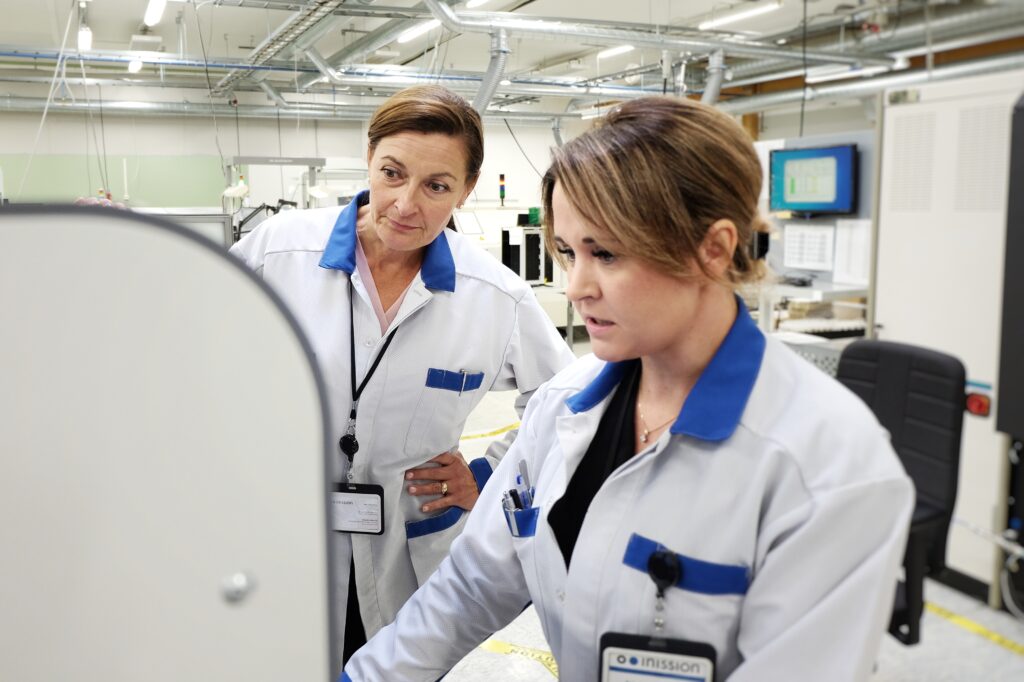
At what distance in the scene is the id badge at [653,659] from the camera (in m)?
0.75

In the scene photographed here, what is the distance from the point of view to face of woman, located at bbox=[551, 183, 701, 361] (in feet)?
2.64

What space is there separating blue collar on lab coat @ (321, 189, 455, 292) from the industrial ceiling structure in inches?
83.0

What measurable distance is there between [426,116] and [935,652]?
7.66 feet

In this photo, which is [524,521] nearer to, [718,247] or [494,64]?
[718,247]

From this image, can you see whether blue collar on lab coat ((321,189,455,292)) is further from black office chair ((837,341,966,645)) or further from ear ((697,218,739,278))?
black office chair ((837,341,966,645))

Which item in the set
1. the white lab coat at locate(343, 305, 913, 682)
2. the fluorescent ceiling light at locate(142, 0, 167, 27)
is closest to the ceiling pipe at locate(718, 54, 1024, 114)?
the white lab coat at locate(343, 305, 913, 682)

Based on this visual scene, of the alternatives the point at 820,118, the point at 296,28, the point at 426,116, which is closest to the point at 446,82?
the point at 296,28

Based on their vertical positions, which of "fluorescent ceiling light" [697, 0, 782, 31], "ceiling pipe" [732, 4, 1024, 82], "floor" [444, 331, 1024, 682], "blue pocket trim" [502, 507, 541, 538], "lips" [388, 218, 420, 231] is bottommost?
"floor" [444, 331, 1024, 682]

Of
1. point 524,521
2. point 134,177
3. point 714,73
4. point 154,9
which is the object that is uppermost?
point 154,9

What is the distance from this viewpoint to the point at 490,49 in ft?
17.8

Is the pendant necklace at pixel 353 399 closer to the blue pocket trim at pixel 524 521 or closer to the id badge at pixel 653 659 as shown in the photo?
the blue pocket trim at pixel 524 521

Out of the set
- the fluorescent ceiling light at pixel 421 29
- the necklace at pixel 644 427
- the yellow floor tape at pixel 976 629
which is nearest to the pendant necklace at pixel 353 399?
the necklace at pixel 644 427

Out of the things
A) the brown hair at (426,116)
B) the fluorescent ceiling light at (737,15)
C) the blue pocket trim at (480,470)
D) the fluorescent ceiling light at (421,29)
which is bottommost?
the blue pocket trim at (480,470)

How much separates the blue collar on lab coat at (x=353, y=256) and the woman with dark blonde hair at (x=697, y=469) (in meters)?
0.40
